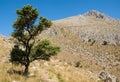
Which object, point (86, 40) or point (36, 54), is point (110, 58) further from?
point (36, 54)

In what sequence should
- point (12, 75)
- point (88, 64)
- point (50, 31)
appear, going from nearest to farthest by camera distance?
point (12, 75) → point (88, 64) → point (50, 31)

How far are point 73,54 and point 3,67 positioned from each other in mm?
45814

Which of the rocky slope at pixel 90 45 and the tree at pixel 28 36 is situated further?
the rocky slope at pixel 90 45

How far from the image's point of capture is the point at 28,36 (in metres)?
21.9

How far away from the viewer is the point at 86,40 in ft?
281

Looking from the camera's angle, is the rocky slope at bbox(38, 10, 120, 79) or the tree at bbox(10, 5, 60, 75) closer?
the tree at bbox(10, 5, 60, 75)

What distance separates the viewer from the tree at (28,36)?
70.2 ft

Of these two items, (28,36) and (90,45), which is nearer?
(28,36)

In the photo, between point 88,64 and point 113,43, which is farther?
point 113,43

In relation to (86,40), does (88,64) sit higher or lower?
lower

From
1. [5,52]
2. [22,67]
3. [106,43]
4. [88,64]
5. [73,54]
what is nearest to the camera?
[22,67]

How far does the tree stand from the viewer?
2139 centimetres

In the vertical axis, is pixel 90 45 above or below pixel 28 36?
above

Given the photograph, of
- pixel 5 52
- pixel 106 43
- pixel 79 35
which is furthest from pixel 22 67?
pixel 79 35
